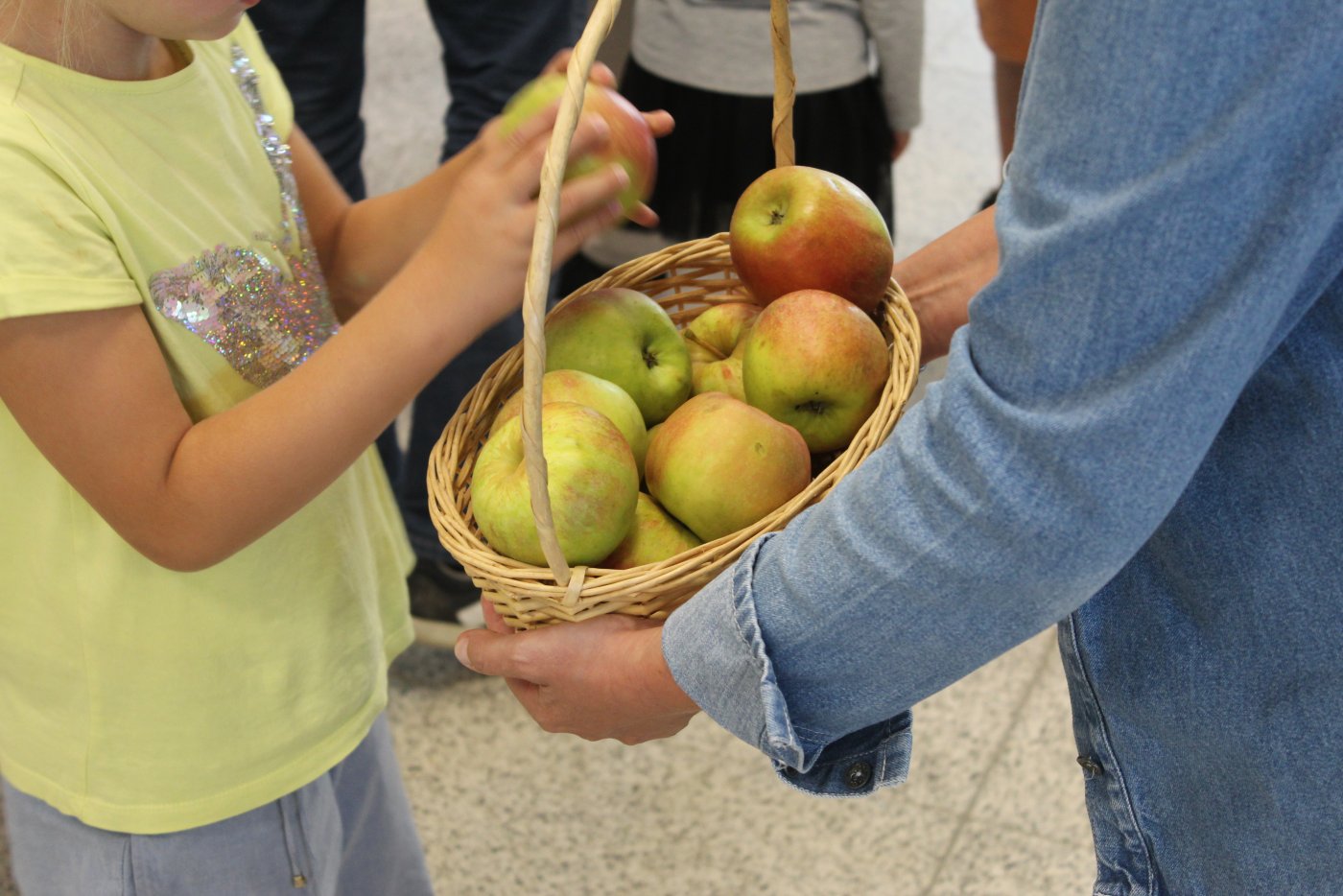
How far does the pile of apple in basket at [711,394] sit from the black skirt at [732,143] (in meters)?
0.81

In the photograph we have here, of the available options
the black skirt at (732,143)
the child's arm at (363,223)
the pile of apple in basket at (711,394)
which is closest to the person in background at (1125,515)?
the pile of apple in basket at (711,394)

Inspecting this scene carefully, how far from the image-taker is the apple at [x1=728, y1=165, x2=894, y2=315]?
93cm

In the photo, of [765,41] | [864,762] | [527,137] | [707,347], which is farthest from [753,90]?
[864,762]

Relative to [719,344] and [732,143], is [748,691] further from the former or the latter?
[732,143]

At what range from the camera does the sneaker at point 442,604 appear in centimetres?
182

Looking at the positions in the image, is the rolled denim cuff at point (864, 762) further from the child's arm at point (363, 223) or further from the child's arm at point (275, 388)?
the child's arm at point (363, 223)

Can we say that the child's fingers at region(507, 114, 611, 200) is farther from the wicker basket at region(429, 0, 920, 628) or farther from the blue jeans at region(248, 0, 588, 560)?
the blue jeans at region(248, 0, 588, 560)

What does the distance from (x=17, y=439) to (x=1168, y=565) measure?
0.77 metres

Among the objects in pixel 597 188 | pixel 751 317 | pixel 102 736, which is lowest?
pixel 102 736

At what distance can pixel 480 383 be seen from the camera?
930mm

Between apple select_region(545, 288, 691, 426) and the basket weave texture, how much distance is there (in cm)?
4

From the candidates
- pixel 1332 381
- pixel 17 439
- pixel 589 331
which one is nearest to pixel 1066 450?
pixel 1332 381

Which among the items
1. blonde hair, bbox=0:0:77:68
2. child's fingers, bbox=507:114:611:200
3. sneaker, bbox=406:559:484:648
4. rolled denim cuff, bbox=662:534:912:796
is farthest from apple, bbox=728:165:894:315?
sneaker, bbox=406:559:484:648

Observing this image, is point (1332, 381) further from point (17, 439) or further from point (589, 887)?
point (589, 887)
